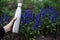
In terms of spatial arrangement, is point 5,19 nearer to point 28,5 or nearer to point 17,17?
point 17,17

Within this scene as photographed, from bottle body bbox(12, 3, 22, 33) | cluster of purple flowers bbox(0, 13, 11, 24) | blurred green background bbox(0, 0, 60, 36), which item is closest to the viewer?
bottle body bbox(12, 3, 22, 33)

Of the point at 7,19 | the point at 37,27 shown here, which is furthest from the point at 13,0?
the point at 37,27

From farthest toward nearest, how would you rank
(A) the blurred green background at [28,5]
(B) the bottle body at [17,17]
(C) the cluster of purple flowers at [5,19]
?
(A) the blurred green background at [28,5] → (C) the cluster of purple flowers at [5,19] → (B) the bottle body at [17,17]

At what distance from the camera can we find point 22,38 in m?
4.73

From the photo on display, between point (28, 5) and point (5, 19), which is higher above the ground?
point (28, 5)

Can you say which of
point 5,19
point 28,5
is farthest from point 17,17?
point 28,5

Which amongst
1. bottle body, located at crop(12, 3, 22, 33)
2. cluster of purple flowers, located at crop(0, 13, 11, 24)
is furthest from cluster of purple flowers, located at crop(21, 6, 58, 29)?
cluster of purple flowers, located at crop(0, 13, 11, 24)

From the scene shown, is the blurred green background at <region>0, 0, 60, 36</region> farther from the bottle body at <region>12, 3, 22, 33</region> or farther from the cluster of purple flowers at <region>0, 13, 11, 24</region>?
the bottle body at <region>12, 3, 22, 33</region>

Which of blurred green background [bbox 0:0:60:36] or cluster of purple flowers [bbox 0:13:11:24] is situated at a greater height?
blurred green background [bbox 0:0:60:36]

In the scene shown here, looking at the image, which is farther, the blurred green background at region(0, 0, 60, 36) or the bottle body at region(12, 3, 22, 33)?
the blurred green background at region(0, 0, 60, 36)

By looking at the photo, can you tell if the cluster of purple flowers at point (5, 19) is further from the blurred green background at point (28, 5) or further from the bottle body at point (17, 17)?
the bottle body at point (17, 17)

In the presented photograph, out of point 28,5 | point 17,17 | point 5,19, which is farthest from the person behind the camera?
point 28,5

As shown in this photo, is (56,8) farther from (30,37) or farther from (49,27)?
(30,37)

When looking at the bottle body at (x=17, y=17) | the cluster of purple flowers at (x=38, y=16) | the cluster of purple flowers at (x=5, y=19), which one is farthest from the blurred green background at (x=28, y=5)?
the bottle body at (x=17, y=17)
